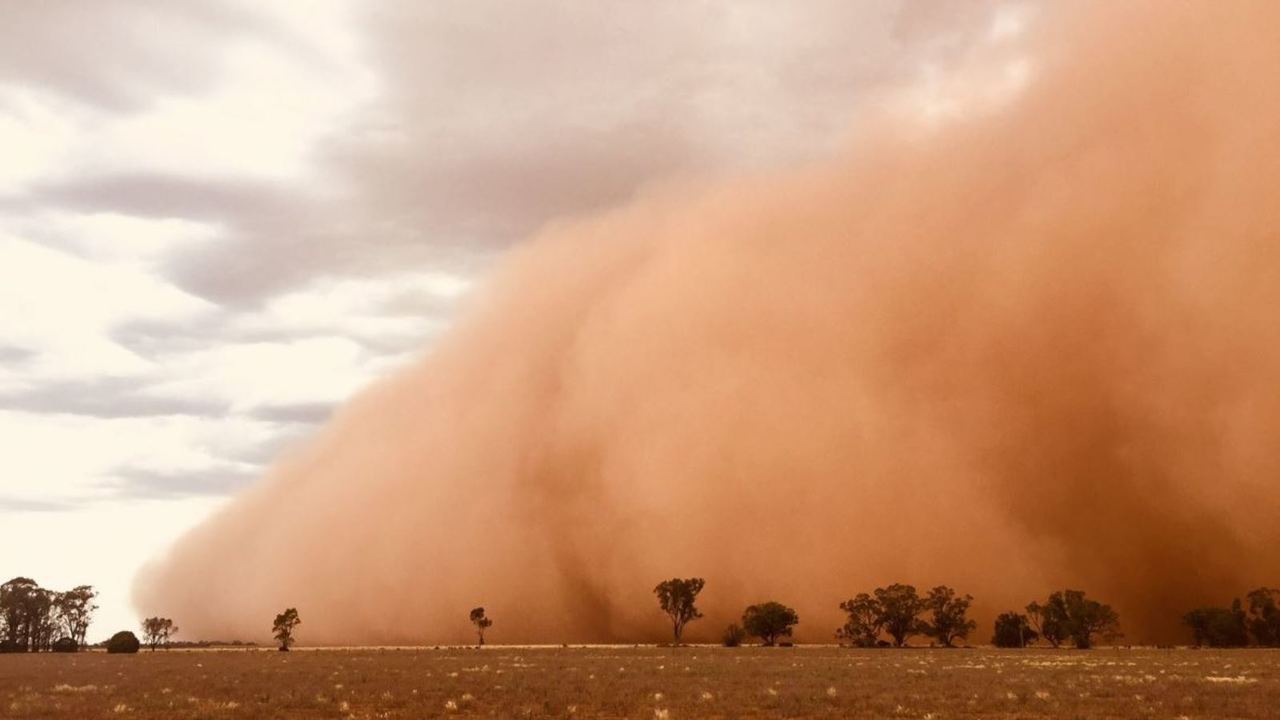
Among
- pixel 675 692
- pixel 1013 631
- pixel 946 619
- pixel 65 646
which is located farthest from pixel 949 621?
pixel 65 646

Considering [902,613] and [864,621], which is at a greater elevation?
[902,613]

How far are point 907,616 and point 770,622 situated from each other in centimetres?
1015

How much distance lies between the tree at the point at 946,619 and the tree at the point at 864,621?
11.2 ft

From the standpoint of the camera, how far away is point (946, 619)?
72.0m

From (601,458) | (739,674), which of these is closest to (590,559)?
(601,458)

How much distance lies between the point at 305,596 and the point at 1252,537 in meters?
97.4

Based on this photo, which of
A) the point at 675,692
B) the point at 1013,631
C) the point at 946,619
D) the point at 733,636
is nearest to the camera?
the point at 675,692

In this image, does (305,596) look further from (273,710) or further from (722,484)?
(273,710)

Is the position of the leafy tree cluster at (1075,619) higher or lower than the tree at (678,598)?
lower

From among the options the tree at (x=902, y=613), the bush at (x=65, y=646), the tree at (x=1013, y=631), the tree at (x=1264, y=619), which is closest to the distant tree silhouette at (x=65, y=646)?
the bush at (x=65, y=646)

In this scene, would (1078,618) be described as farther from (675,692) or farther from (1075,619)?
(675,692)

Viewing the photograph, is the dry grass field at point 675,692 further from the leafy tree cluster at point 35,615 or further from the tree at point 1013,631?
the leafy tree cluster at point 35,615

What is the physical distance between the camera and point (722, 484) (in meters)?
100

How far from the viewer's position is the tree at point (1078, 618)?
6712 cm
